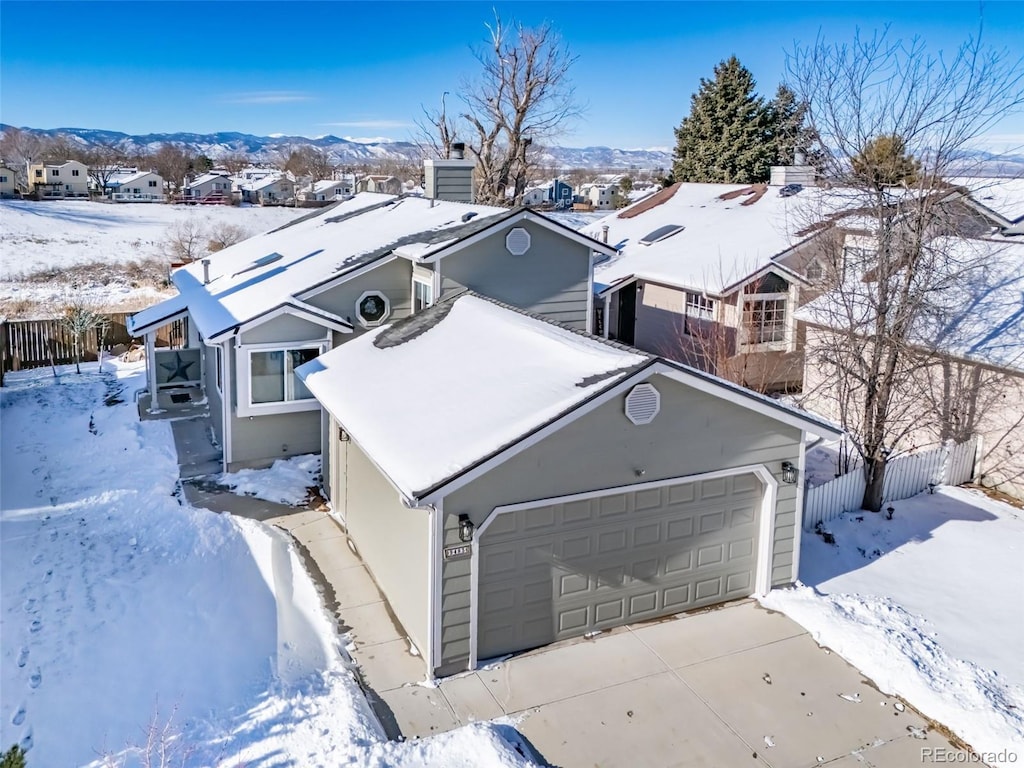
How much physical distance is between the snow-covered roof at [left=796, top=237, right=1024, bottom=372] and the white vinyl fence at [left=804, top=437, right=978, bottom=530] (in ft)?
5.50

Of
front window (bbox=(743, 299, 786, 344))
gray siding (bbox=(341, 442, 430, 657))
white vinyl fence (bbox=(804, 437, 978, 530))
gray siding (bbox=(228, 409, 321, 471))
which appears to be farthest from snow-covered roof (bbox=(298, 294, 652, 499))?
front window (bbox=(743, 299, 786, 344))

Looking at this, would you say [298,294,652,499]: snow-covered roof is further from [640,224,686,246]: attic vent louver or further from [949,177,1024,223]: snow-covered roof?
[949,177,1024,223]: snow-covered roof

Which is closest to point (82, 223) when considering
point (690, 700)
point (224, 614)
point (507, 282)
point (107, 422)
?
point (107, 422)

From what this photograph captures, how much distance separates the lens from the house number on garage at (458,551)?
811 cm

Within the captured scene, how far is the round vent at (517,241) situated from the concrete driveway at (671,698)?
7.53 m

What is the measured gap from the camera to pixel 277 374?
46.6ft

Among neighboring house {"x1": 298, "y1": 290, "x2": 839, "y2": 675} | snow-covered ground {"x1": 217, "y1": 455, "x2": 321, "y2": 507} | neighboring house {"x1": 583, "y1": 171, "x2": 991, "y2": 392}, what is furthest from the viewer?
neighboring house {"x1": 583, "y1": 171, "x2": 991, "y2": 392}

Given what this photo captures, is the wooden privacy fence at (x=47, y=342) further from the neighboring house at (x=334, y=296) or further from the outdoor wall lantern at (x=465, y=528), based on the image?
the outdoor wall lantern at (x=465, y=528)

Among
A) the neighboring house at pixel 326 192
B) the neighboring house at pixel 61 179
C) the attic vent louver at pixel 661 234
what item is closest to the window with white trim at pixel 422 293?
the attic vent louver at pixel 661 234

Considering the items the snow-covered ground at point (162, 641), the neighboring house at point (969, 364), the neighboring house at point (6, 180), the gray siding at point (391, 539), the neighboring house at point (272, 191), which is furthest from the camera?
the neighboring house at point (272, 191)

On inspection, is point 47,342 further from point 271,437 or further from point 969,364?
point 969,364

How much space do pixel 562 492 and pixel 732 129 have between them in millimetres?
35098

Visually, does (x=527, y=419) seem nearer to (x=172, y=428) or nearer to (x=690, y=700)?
(x=690, y=700)

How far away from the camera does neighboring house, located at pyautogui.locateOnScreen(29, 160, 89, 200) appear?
7844 centimetres
